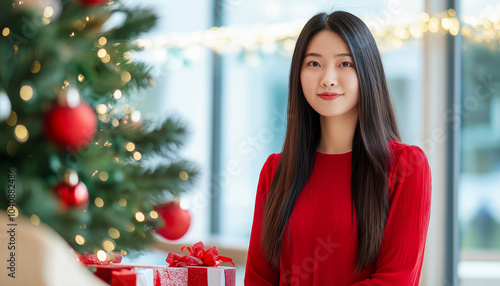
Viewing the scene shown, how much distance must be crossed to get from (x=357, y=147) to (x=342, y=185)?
110mm

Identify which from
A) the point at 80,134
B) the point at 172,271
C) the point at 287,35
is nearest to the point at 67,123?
the point at 80,134

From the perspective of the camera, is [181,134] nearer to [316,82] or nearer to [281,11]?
[316,82]

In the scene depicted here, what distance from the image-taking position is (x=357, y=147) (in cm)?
148

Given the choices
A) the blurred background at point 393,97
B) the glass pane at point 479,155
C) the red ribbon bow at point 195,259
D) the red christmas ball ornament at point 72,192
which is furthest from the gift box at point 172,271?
the glass pane at point 479,155

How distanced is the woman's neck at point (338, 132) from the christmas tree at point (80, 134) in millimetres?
585

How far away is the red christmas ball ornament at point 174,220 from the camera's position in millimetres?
1199

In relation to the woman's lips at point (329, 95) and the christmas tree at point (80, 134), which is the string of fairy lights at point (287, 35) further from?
the christmas tree at point (80, 134)

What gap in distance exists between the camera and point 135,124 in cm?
100

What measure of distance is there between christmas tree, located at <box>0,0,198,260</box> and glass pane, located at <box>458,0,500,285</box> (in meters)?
2.70

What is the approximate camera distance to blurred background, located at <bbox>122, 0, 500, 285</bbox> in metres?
3.24

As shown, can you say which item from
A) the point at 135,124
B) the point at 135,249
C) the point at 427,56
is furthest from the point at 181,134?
the point at 427,56

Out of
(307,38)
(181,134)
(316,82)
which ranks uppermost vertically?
(307,38)

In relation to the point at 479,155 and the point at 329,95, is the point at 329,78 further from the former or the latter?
the point at 479,155

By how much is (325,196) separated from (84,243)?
2.51 ft
